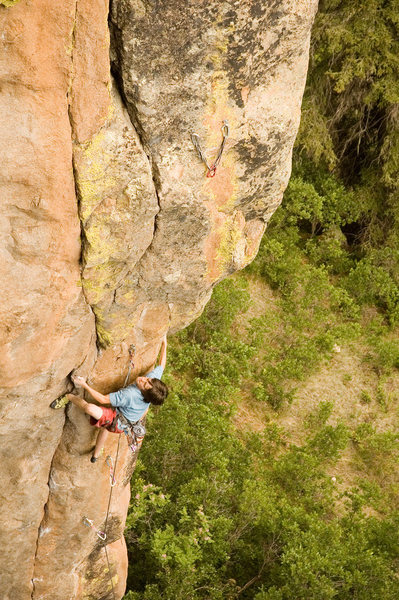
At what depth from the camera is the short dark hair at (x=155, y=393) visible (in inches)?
268

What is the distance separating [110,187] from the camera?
5559 millimetres

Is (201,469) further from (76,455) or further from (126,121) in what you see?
(126,121)

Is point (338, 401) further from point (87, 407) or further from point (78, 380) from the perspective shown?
point (78, 380)

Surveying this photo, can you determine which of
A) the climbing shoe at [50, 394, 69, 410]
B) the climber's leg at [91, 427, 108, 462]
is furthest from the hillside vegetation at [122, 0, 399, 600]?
the climbing shoe at [50, 394, 69, 410]

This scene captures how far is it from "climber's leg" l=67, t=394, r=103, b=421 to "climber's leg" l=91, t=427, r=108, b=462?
1.36 ft

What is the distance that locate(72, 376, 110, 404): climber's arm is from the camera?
661 centimetres

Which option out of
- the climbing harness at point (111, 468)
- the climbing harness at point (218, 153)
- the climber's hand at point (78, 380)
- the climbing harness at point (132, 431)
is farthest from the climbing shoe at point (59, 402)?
the climbing harness at point (218, 153)

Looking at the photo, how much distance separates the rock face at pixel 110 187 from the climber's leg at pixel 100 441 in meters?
0.11

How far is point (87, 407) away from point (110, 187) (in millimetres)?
2354

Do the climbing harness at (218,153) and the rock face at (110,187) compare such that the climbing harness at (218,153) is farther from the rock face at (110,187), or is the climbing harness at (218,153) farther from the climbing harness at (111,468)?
the climbing harness at (111,468)

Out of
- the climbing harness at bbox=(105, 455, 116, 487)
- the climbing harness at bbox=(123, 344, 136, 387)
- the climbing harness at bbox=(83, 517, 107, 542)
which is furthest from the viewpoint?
the climbing harness at bbox=(83, 517, 107, 542)

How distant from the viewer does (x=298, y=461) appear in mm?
12680

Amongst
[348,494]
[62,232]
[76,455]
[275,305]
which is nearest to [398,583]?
[348,494]

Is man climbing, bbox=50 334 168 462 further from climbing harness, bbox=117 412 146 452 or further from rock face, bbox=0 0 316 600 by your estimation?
rock face, bbox=0 0 316 600
